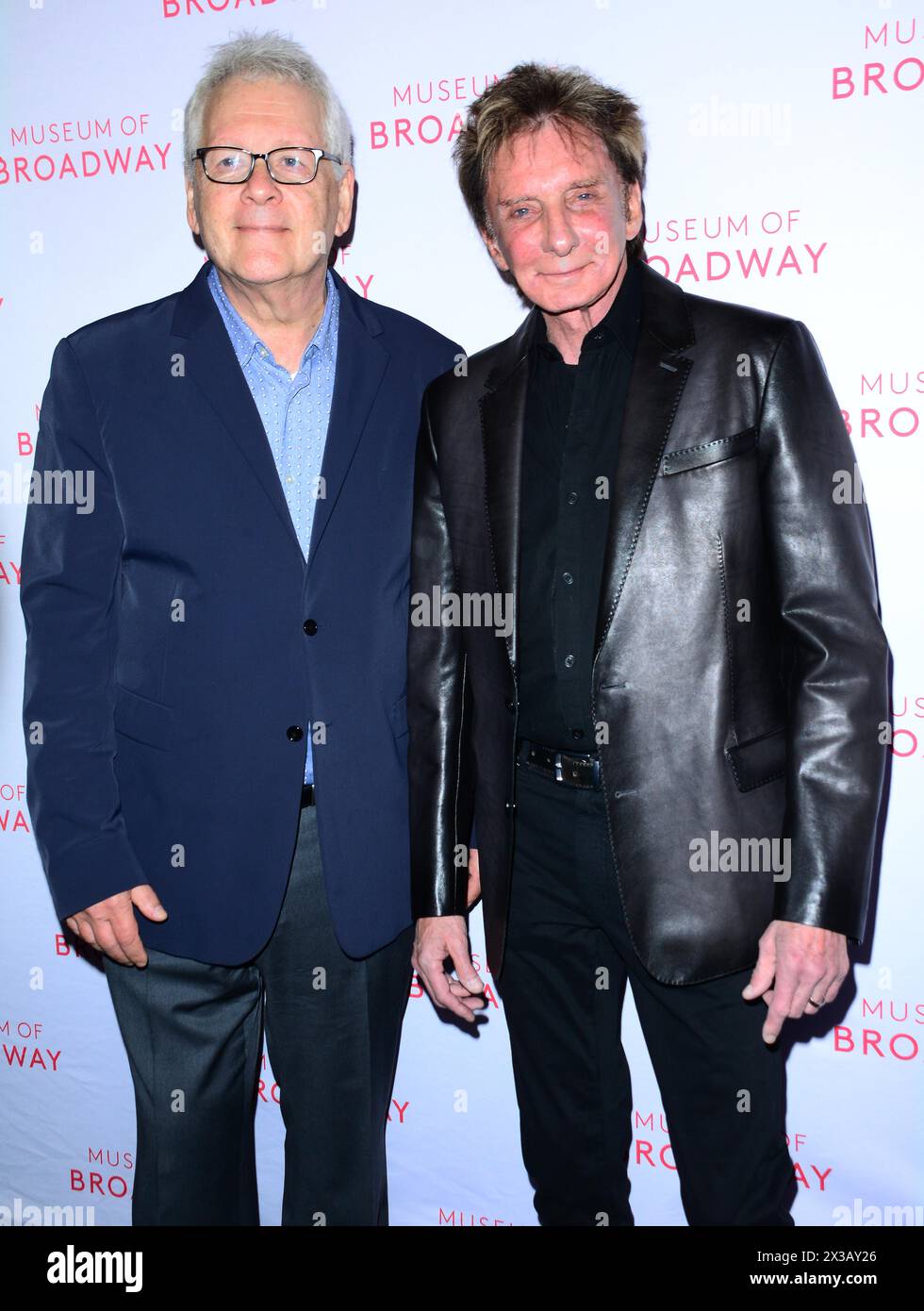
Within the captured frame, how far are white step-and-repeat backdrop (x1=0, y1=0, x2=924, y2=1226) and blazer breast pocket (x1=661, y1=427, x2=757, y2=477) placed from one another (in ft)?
2.47

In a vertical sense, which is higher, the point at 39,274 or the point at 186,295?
the point at 39,274

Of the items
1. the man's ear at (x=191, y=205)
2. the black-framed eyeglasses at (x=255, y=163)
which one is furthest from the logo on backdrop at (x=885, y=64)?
the man's ear at (x=191, y=205)

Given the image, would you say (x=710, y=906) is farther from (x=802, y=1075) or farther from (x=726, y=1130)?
(x=802, y=1075)

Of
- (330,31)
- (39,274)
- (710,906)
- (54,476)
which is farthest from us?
(39,274)

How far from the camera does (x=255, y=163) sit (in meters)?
2.15

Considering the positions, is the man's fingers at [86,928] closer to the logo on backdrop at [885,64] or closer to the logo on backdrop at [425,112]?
the logo on backdrop at [425,112]

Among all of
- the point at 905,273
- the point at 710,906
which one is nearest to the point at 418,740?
the point at 710,906

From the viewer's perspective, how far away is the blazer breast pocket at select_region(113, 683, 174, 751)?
218 cm

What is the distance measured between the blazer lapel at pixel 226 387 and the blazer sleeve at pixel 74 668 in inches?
8.6

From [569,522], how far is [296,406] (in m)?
0.60

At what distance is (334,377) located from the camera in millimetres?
2271

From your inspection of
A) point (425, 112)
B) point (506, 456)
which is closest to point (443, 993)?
point (506, 456)

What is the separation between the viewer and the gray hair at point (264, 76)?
7.20 ft
